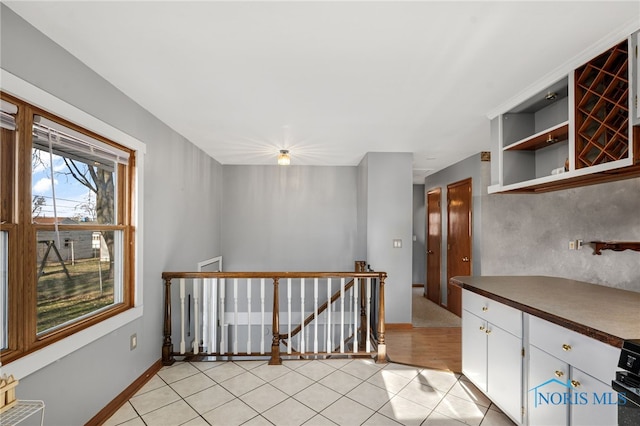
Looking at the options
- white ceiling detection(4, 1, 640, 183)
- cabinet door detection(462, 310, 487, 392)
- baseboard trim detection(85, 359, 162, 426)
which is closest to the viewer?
white ceiling detection(4, 1, 640, 183)

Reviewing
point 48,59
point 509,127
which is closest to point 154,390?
point 48,59

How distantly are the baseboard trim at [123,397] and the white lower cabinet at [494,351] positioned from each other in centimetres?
284

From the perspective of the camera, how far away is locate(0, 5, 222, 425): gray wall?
170 cm

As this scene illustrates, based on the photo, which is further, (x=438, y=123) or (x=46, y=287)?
(x=438, y=123)

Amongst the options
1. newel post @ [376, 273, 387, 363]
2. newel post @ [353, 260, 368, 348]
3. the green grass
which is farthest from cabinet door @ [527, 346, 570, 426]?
the green grass

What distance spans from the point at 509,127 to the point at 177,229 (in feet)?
11.9

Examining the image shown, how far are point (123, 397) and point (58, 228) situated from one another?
1.47 m

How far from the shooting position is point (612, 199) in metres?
2.41

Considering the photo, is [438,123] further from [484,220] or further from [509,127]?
[484,220]

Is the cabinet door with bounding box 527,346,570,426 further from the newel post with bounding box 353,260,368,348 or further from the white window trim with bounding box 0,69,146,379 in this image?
the white window trim with bounding box 0,69,146,379

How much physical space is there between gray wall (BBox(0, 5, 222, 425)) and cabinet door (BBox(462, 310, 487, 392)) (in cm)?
286

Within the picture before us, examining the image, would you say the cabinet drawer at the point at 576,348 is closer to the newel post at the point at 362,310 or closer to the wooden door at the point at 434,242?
the newel post at the point at 362,310
